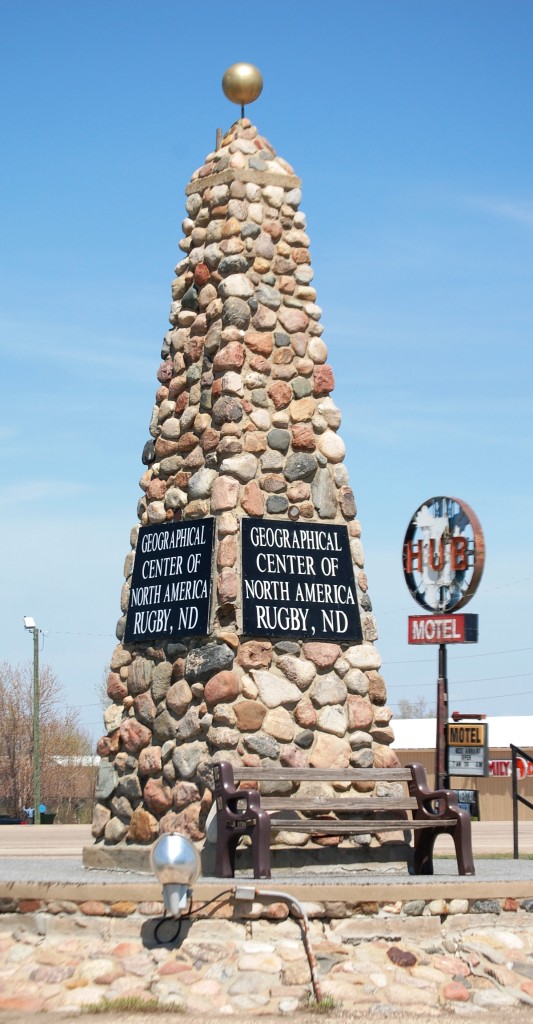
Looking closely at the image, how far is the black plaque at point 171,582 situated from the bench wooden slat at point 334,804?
143 centimetres

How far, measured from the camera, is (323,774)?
10.1 meters

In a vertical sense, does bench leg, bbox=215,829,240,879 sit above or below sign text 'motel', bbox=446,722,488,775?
below

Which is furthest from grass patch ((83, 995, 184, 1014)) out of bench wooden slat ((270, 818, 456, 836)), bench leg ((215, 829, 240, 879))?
bench wooden slat ((270, 818, 456, 836))

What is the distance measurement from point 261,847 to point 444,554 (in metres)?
5.59

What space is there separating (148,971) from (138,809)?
2435 mm

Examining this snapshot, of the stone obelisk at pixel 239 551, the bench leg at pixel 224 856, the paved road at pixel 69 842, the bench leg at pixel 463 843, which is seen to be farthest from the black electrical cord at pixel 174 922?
the paved road at pixel 69 842

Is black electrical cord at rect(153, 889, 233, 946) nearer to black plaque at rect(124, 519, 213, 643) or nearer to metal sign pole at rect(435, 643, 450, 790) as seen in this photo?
black plaque at rect(124, 519, 213, 643)

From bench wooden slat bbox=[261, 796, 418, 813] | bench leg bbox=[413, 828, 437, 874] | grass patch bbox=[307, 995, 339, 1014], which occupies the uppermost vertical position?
bench wooden slat bbox=[261, 796, 418, 813]

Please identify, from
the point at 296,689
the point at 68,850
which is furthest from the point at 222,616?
the point at 68,850

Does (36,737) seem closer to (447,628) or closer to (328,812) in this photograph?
(447,628)

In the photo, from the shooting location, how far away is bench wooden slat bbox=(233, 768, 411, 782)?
32.3 ft

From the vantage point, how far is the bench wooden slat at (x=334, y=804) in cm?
984

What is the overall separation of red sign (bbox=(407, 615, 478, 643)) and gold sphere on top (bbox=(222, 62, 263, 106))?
564 cm

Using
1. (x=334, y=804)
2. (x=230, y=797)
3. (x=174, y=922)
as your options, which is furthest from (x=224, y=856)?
(x=174, y=922)
